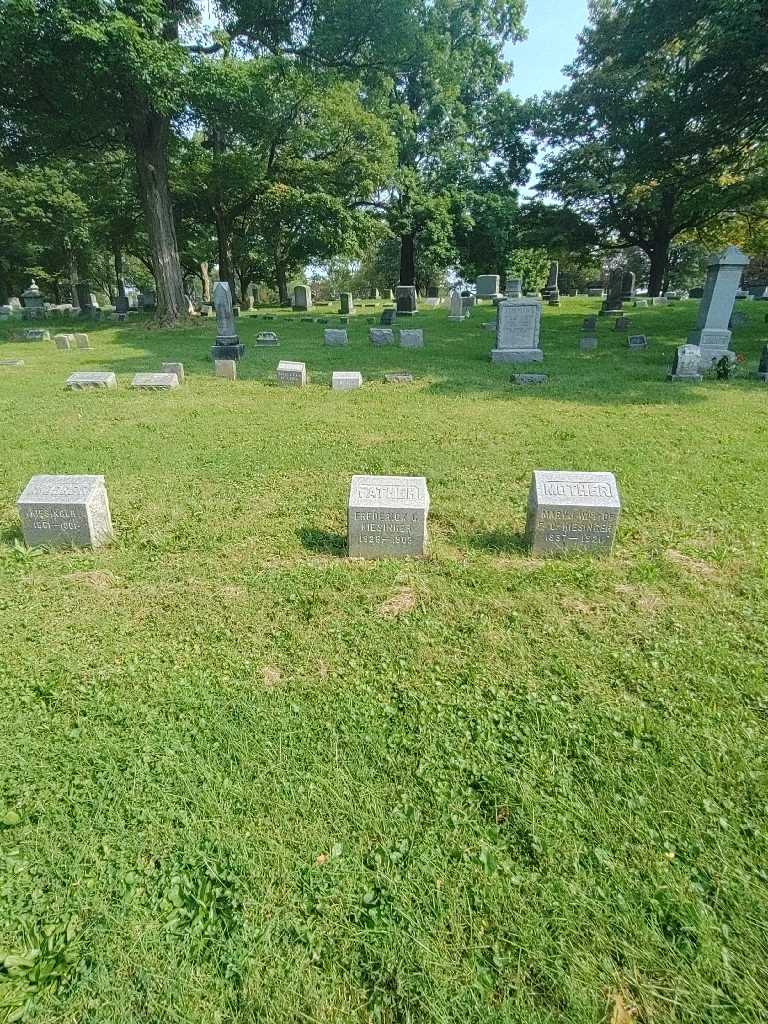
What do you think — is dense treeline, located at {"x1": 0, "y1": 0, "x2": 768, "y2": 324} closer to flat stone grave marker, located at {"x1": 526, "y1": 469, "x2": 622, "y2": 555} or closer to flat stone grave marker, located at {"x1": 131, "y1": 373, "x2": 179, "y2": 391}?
flat stone grave marker, located at {"x1": 131, "y1": 373, "x2": 179, "y2": 391}

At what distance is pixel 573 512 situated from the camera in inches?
163

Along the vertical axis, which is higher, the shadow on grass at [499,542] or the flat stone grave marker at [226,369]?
the flat stone grave marker at [226,369]

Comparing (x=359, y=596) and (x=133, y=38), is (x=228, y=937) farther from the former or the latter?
(x=133, y=38)

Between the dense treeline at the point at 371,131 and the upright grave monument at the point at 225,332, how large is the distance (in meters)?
6.24

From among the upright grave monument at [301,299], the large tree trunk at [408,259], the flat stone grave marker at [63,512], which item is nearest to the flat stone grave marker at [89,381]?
the flat stone grave marker at [63,512]

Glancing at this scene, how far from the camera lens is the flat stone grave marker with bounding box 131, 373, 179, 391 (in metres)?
10.7

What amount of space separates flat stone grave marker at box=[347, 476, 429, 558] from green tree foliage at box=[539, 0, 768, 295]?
14.6 metres

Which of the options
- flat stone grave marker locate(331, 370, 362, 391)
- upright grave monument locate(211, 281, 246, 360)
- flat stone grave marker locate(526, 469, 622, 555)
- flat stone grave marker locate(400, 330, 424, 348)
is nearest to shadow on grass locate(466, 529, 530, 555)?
flat stone grave marker locate(526, 469, 622, 555)

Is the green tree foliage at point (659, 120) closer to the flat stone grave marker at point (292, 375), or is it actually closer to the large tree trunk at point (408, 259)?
the large tree trunk at point (408, 259)

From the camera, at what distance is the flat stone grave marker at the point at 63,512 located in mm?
4375

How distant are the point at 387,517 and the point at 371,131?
23.7 meters

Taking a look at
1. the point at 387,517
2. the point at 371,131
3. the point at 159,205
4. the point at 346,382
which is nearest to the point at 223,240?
the point at 159,205

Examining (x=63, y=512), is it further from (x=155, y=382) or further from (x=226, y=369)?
(x=226, y=369)

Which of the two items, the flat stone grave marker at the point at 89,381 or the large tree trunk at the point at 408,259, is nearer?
the flat stone grave marker at the point at 89,381
